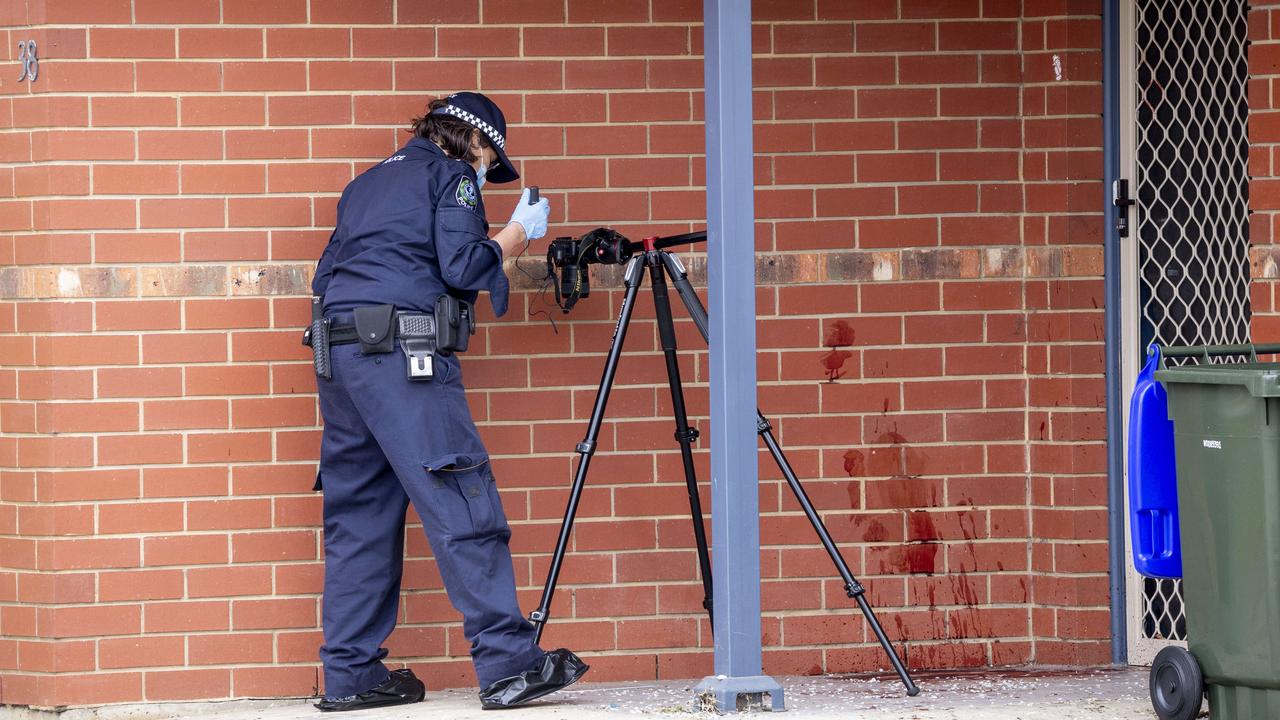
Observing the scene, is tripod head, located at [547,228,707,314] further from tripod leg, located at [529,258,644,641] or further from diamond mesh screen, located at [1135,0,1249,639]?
diamond mesh screen, located at [1135,0,1249,639]

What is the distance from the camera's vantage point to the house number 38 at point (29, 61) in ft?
15.7

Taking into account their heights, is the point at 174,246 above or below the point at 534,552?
above

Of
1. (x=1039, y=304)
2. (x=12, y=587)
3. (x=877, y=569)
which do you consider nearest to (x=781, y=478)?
(x=877, y=569)

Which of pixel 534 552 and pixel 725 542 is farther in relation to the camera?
pixel 534 552

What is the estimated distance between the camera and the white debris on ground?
4.42 meters

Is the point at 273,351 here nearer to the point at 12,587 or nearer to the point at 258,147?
the point at 258,147

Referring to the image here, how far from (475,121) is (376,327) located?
75 cm

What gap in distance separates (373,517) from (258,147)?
1335 millimetres

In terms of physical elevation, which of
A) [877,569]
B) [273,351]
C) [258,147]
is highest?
[258,147]

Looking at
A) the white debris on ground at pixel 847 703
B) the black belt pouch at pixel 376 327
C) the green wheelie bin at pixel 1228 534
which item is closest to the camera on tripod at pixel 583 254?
the black belt pouch at pixel 376 327

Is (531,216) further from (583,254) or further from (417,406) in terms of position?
(417,406)

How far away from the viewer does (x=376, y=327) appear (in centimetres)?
429

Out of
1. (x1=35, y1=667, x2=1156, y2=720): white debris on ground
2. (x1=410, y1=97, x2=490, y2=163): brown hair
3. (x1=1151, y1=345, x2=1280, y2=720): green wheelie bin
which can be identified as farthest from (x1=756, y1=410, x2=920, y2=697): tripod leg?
(x1=410, y1=97, x2=490, y2=163): brown hair

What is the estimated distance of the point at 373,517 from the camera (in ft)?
15.1
